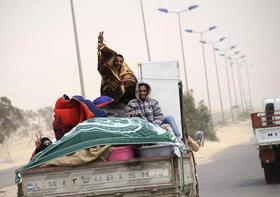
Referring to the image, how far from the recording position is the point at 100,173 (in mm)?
8820

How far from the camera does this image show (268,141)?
19.7 meters

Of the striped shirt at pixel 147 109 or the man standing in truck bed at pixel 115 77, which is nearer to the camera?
the striped shirt at pixel 147 109

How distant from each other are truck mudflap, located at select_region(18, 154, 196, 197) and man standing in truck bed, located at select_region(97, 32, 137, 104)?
3.17 meters

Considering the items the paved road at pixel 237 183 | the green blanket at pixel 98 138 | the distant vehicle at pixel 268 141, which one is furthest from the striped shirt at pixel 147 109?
the distant vehicle at pixel 268 141

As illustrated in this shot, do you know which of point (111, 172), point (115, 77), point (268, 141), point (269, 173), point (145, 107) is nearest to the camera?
point (111, 172)

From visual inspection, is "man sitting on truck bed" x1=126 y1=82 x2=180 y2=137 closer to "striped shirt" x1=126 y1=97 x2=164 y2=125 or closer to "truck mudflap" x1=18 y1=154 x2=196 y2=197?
"striped shirt" x1=126 y1=97 x2=164 y2=125

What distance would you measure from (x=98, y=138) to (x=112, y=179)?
20.3 inches

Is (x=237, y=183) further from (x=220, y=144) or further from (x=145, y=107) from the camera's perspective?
(x=220, y=144)

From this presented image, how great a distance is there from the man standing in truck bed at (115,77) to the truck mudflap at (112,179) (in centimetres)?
317

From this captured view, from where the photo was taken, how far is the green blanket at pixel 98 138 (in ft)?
29.5

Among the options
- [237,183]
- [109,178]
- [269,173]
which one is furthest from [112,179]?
[237,183]

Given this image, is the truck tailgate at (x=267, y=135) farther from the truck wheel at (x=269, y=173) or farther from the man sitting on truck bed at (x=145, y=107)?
the man sitting on truck bed at (x=145, y=107)

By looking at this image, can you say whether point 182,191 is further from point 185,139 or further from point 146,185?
point 185,139

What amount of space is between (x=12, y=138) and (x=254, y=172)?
6842 cm
